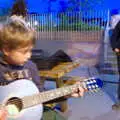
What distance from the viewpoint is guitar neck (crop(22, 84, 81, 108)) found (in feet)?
6.14

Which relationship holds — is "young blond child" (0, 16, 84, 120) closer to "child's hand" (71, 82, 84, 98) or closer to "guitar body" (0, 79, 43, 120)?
"guitar body" (0, 79, 43, 120)

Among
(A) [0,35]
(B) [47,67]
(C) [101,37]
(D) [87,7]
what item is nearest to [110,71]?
(C) [101,37]

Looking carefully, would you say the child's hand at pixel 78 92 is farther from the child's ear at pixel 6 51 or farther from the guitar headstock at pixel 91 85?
the child's ear at pixel 6 51

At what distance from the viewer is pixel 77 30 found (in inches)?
255

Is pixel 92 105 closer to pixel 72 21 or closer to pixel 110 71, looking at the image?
pixel 110 71

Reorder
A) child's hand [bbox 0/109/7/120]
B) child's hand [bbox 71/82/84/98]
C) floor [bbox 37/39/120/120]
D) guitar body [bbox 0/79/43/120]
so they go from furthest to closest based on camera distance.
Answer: floor [bbox 37/39/120/120] → child's hand [bbox 71/82/84/98] → guitar body [bbox 0/79/43/120] → child's hand [bbox 0/109/7/120]

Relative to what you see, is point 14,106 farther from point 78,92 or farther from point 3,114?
point 78,92

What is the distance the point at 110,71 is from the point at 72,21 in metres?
1.09

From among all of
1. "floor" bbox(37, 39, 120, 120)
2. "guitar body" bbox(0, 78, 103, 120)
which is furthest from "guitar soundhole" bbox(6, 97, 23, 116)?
"floor" bbox(37, 39, 120, 120)

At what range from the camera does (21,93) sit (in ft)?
6.10

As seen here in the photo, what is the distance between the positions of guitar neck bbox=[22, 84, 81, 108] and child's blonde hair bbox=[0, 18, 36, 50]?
25 cm

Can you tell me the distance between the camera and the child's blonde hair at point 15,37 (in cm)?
186

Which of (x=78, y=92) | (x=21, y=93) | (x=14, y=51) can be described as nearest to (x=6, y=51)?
(x=14, y=51)

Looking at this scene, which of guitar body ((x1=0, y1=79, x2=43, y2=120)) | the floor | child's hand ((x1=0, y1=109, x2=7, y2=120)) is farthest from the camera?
the floor
